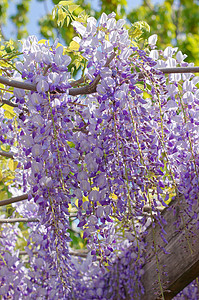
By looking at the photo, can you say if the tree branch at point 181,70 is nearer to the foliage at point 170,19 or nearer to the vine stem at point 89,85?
the vine stem at point 89,85

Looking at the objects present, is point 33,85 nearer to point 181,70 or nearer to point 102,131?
point 102,131

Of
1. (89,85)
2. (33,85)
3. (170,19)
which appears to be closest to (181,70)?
(89,85)

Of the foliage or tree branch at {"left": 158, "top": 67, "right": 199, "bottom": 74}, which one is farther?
the foliage

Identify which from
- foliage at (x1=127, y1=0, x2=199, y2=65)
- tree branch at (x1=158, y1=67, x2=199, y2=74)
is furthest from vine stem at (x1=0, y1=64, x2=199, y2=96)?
foliage at (x1=127, y1=0, x2=199, y2=65)

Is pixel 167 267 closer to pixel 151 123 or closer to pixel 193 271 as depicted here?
pixel 193 271

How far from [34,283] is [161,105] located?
1.49m

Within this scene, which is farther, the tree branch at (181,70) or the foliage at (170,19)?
the foliage at (170,19)

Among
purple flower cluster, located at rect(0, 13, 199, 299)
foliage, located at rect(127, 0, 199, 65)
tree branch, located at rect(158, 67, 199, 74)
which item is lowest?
purple flower cluster, located at rect(0, 13, 199, 299)

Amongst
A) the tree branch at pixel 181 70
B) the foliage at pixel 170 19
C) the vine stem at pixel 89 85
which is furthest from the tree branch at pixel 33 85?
the foliage at pixel 170 19

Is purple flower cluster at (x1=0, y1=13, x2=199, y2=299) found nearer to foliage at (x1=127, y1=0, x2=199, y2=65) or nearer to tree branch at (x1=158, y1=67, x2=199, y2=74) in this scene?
tree branch at (x1=158, y1=67, x2=199, y2=74)

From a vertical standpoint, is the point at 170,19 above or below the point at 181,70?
above

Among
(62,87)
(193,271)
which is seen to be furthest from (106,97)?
(193,271)

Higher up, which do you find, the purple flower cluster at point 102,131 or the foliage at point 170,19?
the foliage at point 170,19

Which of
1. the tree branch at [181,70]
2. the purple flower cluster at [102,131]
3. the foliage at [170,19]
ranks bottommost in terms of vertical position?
the purple flower cluster at [102,131]
